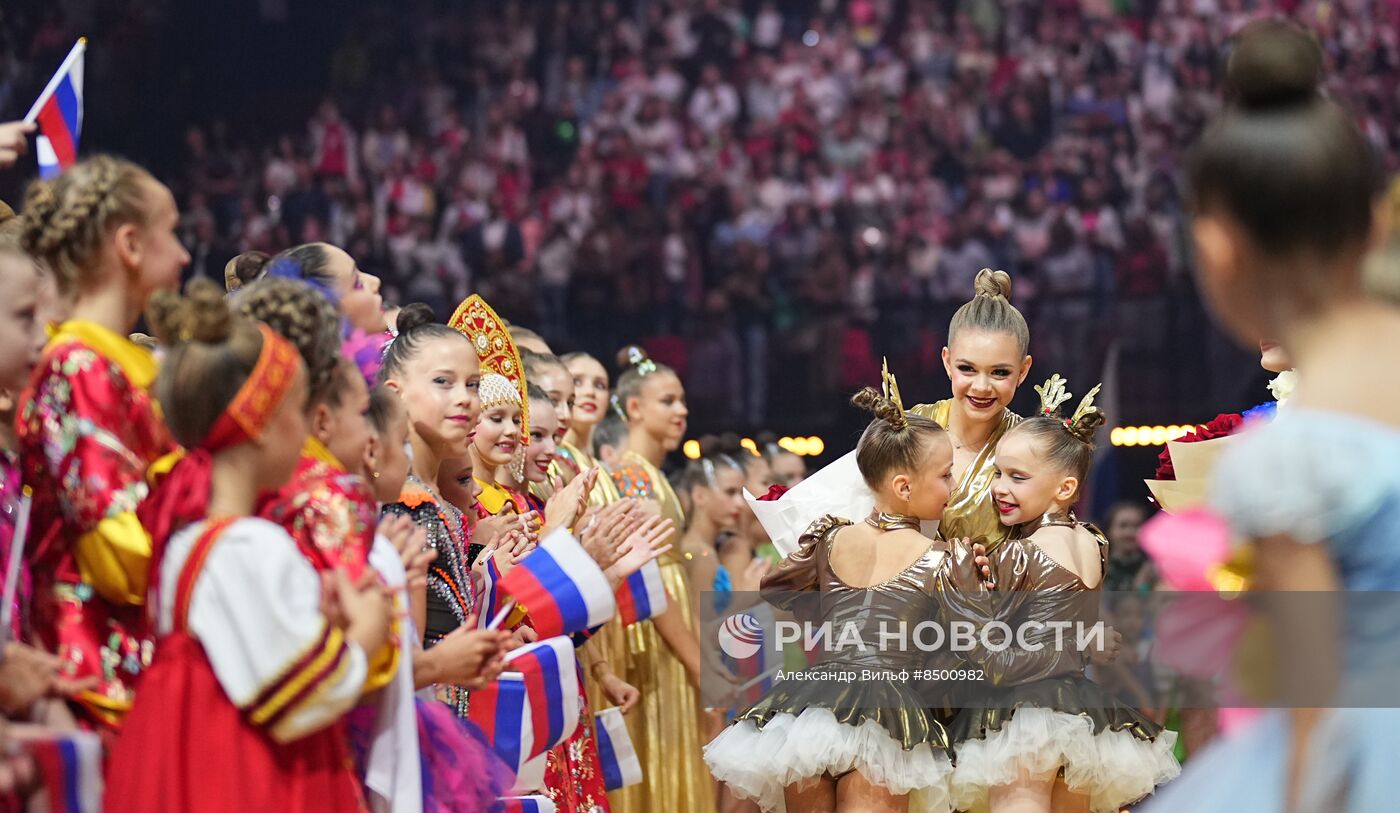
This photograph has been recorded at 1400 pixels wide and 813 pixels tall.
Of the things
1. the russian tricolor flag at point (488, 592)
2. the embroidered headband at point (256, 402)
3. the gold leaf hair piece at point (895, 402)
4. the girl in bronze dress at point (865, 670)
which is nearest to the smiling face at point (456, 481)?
the russian tricolor flag at point (488, 592)

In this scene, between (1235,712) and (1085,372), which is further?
(1085,372)

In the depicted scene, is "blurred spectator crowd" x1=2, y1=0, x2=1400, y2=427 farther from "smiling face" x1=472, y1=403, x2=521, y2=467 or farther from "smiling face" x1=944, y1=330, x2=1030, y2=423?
"smiling face" x1=472, y1=403, x2=521, y2=467

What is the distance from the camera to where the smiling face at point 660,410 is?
21.3 feet

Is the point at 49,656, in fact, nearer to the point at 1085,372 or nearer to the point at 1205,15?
the point at 1085,372

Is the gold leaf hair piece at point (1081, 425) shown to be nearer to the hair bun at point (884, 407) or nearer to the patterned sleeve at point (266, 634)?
the hair bun at point (884, 407)

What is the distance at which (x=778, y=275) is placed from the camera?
11.6m

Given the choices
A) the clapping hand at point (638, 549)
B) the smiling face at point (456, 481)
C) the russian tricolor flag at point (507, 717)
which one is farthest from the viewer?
the smiling face at point (456, 481)

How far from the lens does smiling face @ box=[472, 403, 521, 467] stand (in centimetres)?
423

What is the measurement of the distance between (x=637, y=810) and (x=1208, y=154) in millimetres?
4085

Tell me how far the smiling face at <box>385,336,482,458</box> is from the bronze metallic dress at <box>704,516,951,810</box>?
2.97ft

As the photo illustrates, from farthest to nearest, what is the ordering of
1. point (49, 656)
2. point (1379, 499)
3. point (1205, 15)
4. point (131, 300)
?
1. point (1205, 15)
2. point (131, 300)
3. point (49, 656)
4. point (1379, 499)

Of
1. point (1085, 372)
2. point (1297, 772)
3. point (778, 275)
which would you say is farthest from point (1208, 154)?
point (778, 275)

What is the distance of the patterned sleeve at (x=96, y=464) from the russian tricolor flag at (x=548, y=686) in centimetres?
101

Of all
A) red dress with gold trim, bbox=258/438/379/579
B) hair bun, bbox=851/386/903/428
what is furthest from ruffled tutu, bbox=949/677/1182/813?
red dress with gold trim, bbox=258/438/379/579
